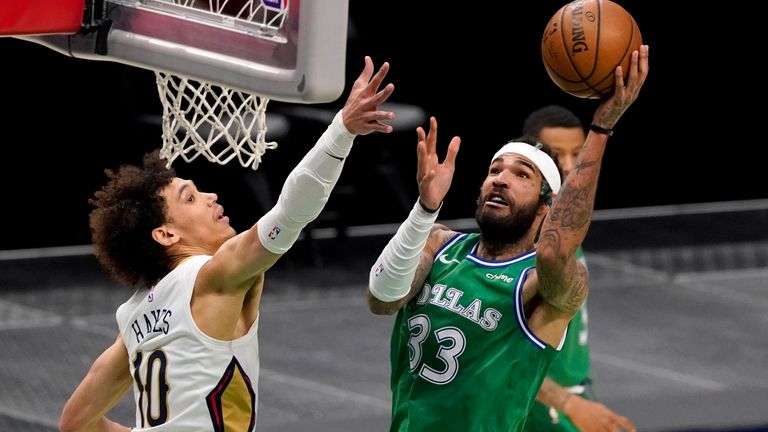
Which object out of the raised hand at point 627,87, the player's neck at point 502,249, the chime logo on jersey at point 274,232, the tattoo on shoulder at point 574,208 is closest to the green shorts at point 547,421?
the player's neck at point 502,249

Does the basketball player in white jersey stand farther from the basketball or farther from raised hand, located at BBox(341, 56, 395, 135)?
the basketball

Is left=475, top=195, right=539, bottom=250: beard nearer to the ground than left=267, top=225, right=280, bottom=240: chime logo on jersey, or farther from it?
nearer to the ground

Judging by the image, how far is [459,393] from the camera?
4.61 m

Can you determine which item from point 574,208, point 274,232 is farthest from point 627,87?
point 274,232

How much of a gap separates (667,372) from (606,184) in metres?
2.73

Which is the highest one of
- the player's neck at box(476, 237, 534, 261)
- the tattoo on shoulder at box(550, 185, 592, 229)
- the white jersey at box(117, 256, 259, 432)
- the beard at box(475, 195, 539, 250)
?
the tattoo on shoulder at box(550, 185, 592, 229)

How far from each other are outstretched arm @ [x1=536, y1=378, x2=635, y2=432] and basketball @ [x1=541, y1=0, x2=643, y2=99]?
4.11 ft

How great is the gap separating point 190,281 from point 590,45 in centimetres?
140

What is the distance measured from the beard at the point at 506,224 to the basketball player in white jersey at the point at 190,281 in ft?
2.36

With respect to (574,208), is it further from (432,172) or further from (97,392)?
(97,392)

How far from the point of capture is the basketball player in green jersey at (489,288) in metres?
4.39

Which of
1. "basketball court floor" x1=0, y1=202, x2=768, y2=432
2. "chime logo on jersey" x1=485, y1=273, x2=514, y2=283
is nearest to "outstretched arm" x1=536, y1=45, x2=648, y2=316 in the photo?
"chime logo on jersey" x1=485, y1=273, x2=514, y2=283

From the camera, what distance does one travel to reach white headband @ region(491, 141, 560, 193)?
4.85 meters

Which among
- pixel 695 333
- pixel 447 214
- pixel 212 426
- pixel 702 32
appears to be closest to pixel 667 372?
pixel 695 333
